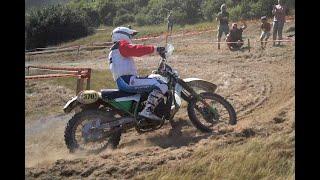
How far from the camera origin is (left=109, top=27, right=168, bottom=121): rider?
615 centimetres

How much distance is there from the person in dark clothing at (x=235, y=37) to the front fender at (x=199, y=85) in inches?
35.6

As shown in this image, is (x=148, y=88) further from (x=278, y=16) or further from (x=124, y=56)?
(x=278, y=16)

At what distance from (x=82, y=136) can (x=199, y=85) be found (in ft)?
4.89

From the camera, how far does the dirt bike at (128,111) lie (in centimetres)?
610

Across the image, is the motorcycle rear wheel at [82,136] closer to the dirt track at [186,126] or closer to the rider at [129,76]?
the dirt track at [186,126]

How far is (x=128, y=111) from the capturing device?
625 cm

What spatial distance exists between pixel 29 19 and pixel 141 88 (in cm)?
147

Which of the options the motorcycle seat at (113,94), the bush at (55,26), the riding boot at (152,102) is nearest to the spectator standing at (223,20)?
the riding boot at (152,102)

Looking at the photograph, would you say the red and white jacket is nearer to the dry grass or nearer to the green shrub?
the green shrub

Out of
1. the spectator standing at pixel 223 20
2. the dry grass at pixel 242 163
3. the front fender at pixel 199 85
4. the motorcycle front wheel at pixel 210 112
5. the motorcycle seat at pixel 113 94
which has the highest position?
the spectator standing at pixel 223 20

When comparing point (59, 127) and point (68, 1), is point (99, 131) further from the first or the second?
point (68, 1)

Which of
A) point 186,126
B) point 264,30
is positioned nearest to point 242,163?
point 186,126
